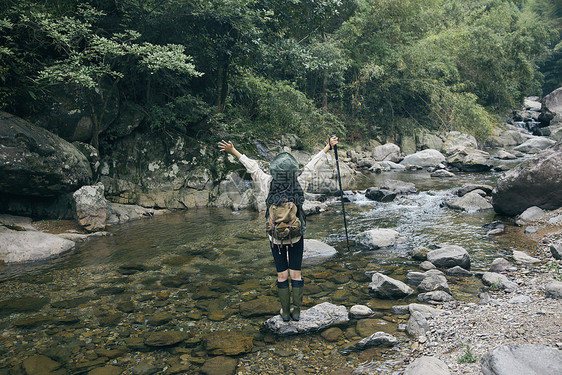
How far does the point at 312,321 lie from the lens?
16.4ft

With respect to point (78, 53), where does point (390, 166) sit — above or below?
below

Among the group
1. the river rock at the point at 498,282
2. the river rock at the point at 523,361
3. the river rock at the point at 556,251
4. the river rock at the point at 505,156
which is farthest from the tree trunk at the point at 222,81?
the river rock at the point at 505,156

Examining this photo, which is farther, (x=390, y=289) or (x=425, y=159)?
(x=425, y=159)

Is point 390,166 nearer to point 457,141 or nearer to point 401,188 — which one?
point 457,141

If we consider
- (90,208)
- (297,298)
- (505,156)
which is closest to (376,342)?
(297,298)

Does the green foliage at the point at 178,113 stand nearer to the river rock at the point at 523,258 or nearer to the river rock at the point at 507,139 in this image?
the river rock at the point at 523,258

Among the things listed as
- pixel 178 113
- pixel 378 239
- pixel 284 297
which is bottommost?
pixel 378 239

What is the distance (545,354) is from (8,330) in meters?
6.46

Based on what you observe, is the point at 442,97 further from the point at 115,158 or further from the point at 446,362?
the point at 446,362

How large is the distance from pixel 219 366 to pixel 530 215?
872cm

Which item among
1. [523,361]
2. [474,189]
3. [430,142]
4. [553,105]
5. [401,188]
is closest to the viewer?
[523,361]

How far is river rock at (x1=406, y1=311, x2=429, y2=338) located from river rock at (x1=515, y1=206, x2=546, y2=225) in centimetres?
627

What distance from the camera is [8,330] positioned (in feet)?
17.3

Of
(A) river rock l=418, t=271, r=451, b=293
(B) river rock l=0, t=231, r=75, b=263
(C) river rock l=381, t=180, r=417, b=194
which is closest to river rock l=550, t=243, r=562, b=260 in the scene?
(A) river rock l=418, t=271, r=451, b=293
